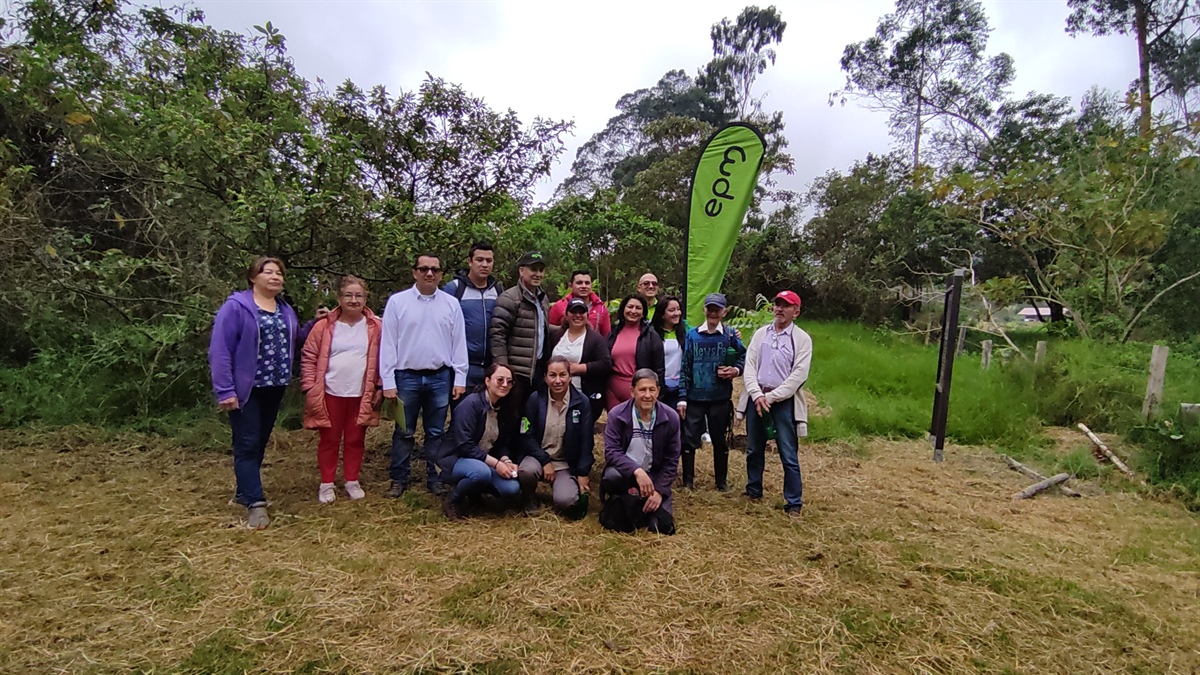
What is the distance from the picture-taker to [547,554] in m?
3.27

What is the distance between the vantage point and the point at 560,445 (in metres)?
3.85

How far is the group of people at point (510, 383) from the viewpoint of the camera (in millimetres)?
3541

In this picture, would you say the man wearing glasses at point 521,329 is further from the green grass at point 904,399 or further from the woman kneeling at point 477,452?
the green grass at point 904,399

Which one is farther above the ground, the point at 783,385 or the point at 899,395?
the point at 783,385

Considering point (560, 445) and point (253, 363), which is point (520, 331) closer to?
point (560, 445)

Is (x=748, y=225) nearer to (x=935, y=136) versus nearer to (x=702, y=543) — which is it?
(x=935, y=136)

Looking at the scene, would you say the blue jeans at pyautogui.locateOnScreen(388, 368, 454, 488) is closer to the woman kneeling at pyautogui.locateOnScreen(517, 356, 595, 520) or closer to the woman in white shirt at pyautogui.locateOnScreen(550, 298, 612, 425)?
the woman kneeling at pyautogui.locateOnScreen(517, 356, 595, 520)

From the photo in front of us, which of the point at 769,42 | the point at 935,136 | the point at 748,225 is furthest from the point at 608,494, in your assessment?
the point at 769,42

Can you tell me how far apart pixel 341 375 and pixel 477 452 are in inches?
35.7

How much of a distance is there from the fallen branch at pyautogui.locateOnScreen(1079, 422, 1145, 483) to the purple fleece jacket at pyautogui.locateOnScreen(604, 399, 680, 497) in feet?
14.0

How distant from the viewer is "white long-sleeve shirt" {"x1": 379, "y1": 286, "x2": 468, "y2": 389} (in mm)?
3816

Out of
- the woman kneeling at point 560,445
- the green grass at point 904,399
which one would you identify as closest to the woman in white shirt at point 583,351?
the woman kneeling at point 560,445

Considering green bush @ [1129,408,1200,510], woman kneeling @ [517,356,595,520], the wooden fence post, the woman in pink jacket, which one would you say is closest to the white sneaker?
the woman in pink jacket

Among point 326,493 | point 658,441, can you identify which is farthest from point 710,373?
point 326,493
